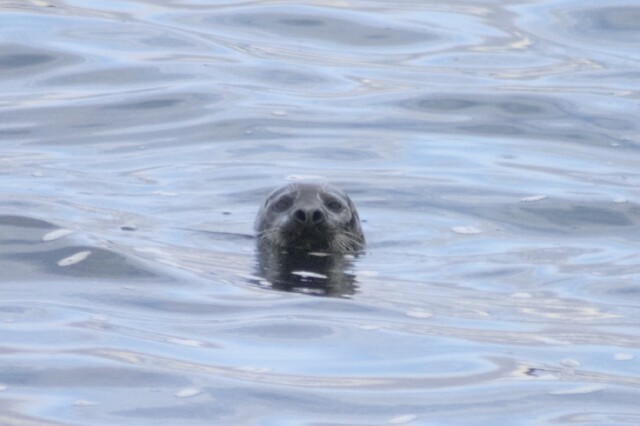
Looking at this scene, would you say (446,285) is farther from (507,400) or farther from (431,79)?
(431,79)

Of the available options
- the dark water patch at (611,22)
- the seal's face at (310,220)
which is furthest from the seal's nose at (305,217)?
the dark water patch at (611,22)

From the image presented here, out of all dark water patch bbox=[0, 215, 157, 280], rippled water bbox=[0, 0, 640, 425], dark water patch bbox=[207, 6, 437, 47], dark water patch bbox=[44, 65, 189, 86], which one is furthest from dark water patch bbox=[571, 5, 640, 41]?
dark water patch bbox=[0, 215, 157, 280]

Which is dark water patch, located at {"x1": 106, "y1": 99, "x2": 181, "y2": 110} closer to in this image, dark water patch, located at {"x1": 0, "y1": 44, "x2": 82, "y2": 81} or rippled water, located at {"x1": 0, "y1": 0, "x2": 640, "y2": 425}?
rippled water, located at {"x1": 0, "y1": 0, "x2": 640, "y2": 425}

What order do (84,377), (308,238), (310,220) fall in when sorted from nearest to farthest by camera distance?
(84,377), (310,220), (308,238)

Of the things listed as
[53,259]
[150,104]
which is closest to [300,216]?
[53,259]

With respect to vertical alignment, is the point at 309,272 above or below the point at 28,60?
above

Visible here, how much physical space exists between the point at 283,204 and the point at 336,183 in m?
2.60

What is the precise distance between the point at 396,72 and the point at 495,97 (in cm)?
170

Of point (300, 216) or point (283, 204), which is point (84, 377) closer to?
point (300, 216)

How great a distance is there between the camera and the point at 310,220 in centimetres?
1041

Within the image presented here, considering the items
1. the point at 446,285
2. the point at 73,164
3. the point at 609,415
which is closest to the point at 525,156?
the point at 73,164

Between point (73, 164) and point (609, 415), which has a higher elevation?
point (609, 415)

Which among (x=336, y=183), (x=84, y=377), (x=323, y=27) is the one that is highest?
(x=84, y=377)

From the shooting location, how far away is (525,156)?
48.5 feet
